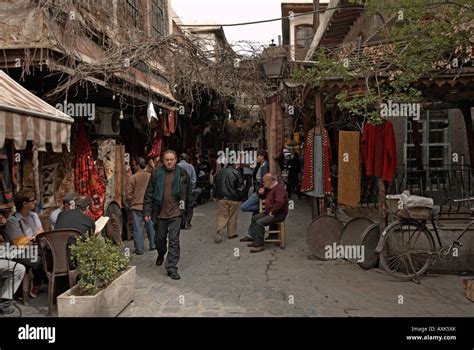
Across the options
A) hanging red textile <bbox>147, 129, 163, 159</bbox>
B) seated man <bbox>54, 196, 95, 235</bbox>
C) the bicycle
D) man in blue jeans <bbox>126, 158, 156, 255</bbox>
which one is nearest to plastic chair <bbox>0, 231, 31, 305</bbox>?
seated man <bbox>54, 196, 95, 235</bbox>

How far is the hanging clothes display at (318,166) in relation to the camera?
28.0 ft

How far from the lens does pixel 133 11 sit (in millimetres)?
11562

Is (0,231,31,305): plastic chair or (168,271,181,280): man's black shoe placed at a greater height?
(0,231,31,305): plastic chair

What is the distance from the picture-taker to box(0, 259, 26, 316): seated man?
5363 millimetres

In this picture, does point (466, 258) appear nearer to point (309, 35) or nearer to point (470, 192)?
point (470, 192)

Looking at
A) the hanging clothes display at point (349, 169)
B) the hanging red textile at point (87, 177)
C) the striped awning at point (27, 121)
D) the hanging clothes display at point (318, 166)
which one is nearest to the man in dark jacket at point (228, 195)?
the hanging clothes display at point (318, 166)

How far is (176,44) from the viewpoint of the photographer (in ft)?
29.5

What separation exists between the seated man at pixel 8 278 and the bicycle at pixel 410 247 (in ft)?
16.7

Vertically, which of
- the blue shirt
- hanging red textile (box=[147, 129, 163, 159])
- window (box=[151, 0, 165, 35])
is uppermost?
window (box=[151, 0, 165, 35])

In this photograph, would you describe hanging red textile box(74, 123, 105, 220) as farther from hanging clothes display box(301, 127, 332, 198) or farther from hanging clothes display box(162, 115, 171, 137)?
hanging clothes display box(301, 127, 332, 198)

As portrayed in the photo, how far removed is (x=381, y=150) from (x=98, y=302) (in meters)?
5.21

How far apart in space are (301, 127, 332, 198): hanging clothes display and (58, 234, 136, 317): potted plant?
4.29 meters
